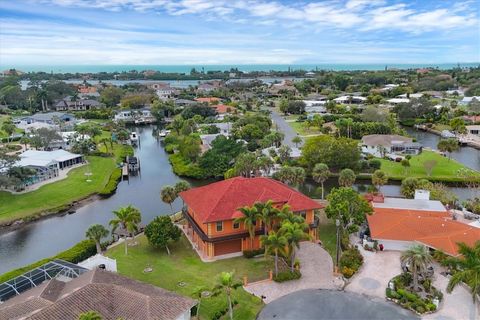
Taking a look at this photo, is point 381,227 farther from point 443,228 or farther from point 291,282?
point 291,282

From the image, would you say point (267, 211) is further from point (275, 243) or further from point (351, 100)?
point (351, 100)

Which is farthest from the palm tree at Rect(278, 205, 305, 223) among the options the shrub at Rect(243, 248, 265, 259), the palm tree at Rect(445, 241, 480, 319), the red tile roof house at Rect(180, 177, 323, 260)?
the palm tree at Rect(445, 241, 480, 319)

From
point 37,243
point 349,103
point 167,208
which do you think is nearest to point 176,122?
point 167,208

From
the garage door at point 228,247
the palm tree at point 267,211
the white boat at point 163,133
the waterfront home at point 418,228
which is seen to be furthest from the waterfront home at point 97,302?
the white boat at point 163,133

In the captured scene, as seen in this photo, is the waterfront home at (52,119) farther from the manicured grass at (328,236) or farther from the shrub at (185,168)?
the manicured grass at (328,236)

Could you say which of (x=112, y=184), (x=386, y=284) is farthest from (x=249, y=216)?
(x=112, y=184)

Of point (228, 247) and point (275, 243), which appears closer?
point (275, 243)
